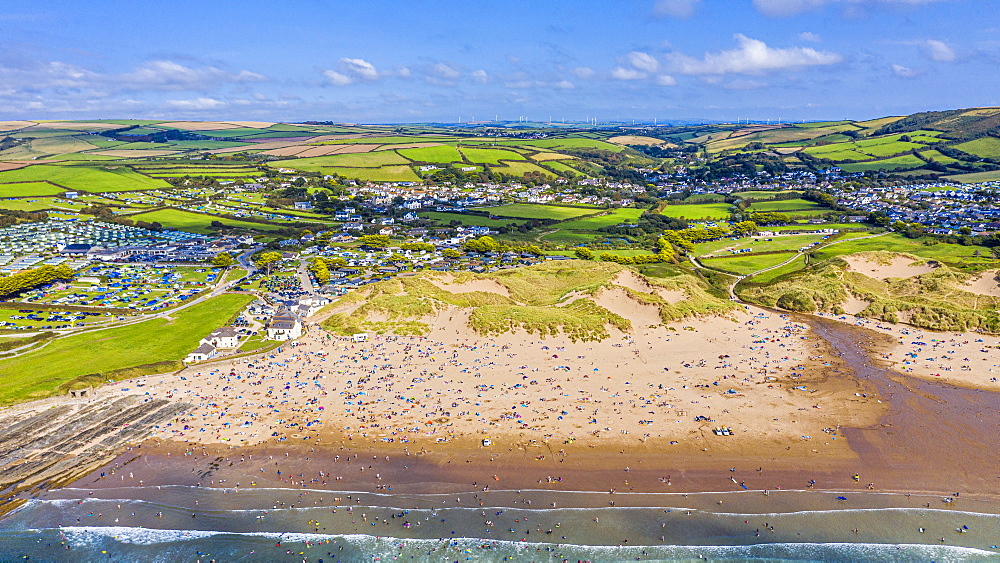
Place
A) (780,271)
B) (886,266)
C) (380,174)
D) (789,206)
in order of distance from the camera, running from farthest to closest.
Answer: (380,174) < (789,206) < (780,271) < (886,266)

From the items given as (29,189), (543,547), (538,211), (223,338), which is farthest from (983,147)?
(29,189)

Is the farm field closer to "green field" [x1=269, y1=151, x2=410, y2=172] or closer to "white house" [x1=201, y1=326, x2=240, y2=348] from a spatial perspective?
"white house" [x1=201, y1=326, x2=240, y2=348]

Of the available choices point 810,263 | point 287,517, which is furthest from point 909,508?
point 810,263

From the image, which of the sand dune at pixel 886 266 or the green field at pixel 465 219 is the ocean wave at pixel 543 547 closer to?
the sand dune at pixel 886 266

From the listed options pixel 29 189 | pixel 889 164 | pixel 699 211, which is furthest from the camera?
pixel 889 164

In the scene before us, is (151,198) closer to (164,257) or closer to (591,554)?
(164,257)

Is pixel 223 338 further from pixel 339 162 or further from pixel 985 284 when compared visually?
pixel 339 162
